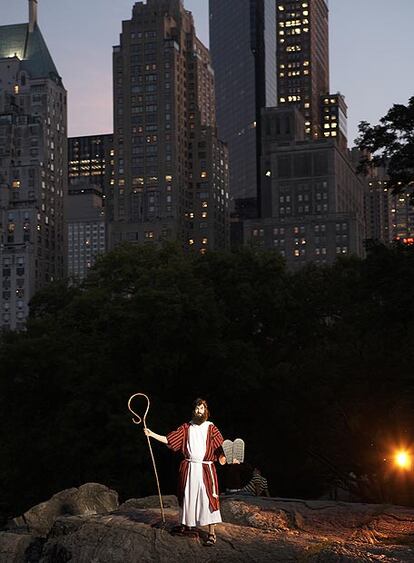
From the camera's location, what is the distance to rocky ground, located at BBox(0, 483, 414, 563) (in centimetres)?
1525

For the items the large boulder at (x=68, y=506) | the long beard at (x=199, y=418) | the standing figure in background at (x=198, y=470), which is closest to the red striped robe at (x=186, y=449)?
the standing figure in background at (x=198, y=470)

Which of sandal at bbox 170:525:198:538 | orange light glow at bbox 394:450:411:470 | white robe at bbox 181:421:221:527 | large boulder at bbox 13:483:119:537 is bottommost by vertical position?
orange light glow at bbox 394:450:411:470

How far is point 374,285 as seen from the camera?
30406mm

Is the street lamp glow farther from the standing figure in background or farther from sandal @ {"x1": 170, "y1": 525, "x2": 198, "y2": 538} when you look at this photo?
sandal @ {"x1": 170, "y1": 525, "x2": 198, "y2": 538}

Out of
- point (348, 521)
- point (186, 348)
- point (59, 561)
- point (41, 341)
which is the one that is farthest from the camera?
point (41, 341)

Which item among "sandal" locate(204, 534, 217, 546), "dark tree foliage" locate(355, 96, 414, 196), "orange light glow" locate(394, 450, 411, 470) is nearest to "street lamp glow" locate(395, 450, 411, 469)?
"orange light glow" locate(394, 450, 411, 470)

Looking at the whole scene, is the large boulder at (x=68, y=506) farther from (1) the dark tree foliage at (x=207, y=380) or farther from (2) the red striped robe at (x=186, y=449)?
(1) the dark tree foliage at (x=207, y=380)

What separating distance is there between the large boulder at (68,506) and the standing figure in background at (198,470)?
28.3 feet

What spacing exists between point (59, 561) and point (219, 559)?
3476 mm

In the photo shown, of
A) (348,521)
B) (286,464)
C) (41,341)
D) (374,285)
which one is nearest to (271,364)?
(286,464)

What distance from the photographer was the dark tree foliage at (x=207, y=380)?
3872 centimetres

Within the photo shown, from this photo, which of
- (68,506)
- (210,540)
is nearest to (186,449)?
(210,540)

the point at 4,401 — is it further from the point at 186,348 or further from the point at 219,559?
the point at 219,559

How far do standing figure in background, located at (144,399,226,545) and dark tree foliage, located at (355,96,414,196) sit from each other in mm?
17603
